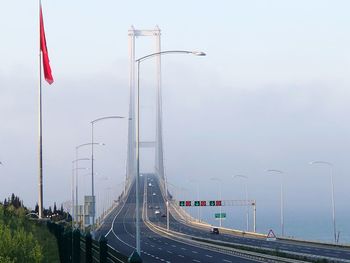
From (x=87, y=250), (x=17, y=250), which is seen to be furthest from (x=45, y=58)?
(x=87, y=250)

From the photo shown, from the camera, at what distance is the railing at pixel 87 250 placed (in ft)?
38.3

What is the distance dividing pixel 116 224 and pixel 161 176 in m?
53.3

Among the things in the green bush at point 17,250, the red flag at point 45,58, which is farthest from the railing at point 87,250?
the red flag at point 45,58

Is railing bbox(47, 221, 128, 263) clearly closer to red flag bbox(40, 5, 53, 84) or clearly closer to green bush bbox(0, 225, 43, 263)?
green bush bbox(0, 225, 43, 263)

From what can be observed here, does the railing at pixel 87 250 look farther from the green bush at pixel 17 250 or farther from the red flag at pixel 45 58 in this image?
the red flag at pixel 45 58

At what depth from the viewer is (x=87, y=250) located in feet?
45.5

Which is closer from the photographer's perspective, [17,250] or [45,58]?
[17,250]

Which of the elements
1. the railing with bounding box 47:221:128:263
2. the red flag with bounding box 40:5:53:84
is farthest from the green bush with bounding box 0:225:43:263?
the red flag with bounding box 40:5:53:84

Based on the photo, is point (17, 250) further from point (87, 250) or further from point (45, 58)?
point (45, 58)

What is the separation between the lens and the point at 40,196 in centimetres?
3694

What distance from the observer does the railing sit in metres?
11.7

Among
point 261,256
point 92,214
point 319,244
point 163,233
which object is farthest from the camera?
point 163,233

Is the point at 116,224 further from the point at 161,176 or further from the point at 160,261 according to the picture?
the point at 160,261

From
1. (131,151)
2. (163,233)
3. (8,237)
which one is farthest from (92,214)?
(131,151)
